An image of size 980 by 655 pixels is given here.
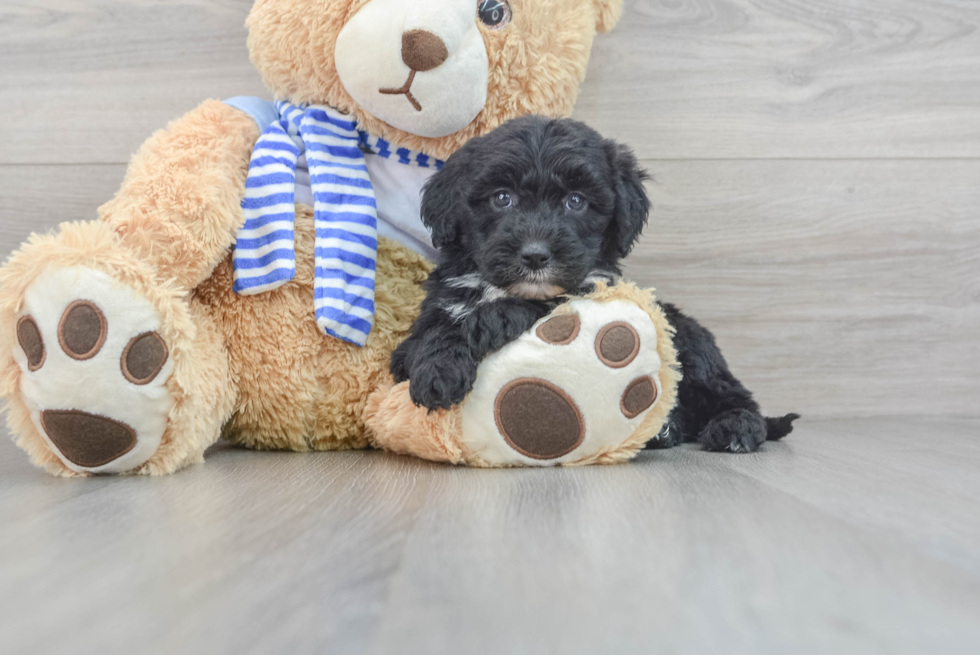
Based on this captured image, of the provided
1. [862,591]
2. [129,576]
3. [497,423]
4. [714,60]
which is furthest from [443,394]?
[714,60]

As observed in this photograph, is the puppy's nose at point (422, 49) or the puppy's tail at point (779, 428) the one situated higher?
the puppy's nose at point (422, 49)

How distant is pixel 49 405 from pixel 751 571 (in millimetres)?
1012

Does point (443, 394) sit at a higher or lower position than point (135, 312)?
lower

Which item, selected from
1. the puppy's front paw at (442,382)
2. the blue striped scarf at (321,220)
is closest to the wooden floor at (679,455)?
the puppy's front paw at (442,382)

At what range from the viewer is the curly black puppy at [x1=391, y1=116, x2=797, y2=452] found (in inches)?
47.6

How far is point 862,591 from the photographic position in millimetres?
683

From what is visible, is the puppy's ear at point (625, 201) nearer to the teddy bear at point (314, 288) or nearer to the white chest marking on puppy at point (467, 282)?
the teddy bear at point (314, 288)

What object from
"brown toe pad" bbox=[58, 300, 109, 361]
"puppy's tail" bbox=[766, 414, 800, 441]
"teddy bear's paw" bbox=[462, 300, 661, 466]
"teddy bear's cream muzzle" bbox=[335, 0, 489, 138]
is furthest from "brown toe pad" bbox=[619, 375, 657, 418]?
"brown toe pad" bbox=[58, 300, 109, 361]

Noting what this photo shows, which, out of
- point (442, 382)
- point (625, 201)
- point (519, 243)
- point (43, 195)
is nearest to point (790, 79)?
point (625, 201)

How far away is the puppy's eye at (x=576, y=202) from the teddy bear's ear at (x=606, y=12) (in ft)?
1.65

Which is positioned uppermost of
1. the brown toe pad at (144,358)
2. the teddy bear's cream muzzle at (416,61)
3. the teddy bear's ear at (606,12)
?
the teddy bear's ear at (606,12)

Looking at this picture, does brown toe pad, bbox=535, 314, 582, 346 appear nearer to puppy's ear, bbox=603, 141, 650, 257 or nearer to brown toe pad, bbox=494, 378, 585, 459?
brown toe pad, bbox=494, 378, 585, 459

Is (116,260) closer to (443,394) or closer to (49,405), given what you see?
(49,405)

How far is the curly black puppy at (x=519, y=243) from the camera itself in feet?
3.96
